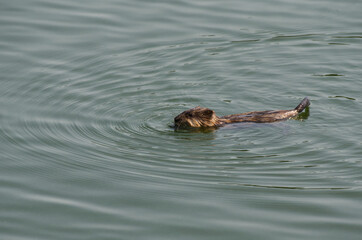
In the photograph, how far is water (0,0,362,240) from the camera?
855cm

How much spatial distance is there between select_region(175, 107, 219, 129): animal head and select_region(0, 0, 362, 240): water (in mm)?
206

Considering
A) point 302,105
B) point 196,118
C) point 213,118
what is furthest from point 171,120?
point 302,105

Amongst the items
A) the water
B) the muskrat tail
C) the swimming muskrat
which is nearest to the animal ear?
the swimming muskrat

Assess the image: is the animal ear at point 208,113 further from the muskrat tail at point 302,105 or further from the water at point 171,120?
the muskrat tail at point 302,105

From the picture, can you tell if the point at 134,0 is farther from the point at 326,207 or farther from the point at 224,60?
the point at 326,207

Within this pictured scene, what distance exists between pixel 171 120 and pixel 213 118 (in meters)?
0.92

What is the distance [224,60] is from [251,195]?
6.41 meters

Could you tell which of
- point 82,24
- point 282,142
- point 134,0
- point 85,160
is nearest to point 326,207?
point 282,142

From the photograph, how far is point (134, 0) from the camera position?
18484 mm

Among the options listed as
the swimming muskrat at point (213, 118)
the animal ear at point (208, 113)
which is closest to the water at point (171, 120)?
the swimming muskrat at point (213, 118)

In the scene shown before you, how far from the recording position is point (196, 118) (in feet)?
38.7

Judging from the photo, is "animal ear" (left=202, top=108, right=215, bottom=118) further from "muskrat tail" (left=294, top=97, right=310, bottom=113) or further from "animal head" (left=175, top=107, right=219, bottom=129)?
"muskrat tail" (left=294, top=97, right=310, bottom=113)

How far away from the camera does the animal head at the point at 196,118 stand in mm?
11734

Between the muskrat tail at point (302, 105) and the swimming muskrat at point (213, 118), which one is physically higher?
the muskrat tail at point (302, 105)
